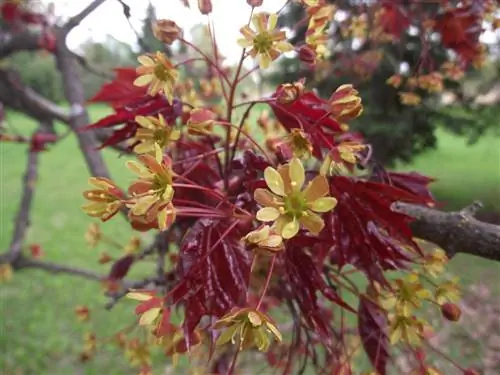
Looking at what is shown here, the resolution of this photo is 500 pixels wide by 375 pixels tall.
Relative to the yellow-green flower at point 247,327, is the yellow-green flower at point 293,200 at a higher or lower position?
higher

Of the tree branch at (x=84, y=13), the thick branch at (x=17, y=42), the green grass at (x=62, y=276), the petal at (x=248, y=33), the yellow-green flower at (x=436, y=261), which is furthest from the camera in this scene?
the green grass at (x=62, y=276)

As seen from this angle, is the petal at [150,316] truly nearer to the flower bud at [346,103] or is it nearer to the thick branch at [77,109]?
the flower bud at [346,103]

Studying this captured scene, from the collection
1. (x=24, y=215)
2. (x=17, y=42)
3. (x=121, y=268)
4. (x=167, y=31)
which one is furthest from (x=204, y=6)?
(x=24, y=215)

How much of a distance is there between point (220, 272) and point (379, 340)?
24 centimetres

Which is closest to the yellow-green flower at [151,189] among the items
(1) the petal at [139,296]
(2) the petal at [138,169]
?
(2) the petal at [138,169]

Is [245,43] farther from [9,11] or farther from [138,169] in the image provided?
[9,11]

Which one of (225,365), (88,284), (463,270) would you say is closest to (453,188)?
(463,270)

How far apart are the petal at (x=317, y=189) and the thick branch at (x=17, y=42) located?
158 cm

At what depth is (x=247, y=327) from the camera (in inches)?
18.2

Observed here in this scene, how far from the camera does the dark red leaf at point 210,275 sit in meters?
0.49

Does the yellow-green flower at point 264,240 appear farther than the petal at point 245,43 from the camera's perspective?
No

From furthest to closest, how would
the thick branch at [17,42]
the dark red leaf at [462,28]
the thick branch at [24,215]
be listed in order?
the thick branch at [24,215], the thick branch at [17,42], the dark red leaf at [462,28]

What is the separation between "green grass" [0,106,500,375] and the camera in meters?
2.92

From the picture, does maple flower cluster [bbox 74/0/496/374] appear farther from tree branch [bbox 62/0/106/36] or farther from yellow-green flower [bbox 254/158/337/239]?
tree branch [bbox 62/0/106/36]
